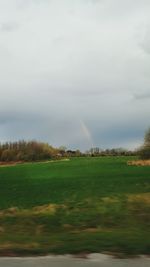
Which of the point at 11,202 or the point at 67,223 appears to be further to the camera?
the point at 11,202

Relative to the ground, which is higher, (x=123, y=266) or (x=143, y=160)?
(x=143, y=160)

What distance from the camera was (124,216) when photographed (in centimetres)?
1689

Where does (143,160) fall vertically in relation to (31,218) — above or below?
above

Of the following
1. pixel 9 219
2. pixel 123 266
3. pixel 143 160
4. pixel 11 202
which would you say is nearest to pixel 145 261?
pixel 123 266

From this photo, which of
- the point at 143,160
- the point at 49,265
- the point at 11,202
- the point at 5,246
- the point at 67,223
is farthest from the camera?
the point at 143,160

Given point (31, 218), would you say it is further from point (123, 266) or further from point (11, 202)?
point (11, 202)

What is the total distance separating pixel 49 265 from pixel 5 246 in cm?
205

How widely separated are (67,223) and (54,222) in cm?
43

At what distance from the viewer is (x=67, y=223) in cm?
1681

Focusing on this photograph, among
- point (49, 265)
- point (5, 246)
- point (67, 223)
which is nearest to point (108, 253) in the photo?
point (49, 265)

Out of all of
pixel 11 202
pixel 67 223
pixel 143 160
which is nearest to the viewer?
pixel 67 223

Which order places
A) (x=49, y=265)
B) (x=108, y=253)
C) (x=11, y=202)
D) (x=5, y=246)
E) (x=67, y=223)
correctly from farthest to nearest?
(x=11, y=202) < (x=67, y=223) < (x=5, y=246) < (x=108, y=253) < (x=49, y=265)

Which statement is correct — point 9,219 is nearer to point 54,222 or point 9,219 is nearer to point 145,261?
point 54,222

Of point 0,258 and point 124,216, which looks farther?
point 124,216
